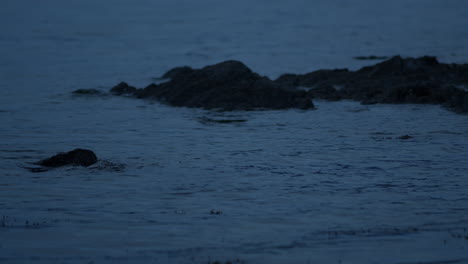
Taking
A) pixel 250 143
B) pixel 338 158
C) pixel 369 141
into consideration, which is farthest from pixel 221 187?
pixel 369 141

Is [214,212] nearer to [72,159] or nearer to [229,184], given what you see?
[229,184]

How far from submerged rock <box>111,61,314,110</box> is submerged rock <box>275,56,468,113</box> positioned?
1.29 m

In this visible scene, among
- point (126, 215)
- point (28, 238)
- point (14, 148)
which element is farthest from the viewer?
point (14, 148)

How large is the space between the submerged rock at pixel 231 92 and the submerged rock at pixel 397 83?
129 centimetres

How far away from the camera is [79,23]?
71.1m

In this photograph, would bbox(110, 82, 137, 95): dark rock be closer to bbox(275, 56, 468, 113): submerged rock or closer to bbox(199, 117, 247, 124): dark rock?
bbox(275, 56, 468, 113): submerged rock

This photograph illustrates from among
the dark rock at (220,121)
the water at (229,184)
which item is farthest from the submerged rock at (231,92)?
the dark rock at (220,121)

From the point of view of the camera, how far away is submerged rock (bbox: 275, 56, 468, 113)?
1883 cm

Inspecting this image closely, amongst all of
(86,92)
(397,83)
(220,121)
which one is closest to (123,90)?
(86,92)

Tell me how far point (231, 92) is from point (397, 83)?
545cm

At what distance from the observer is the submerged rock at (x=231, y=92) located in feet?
61.6

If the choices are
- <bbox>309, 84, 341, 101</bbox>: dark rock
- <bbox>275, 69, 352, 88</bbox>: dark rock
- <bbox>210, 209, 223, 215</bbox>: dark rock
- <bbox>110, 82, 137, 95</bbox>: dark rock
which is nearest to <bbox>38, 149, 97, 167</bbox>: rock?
<bbox>210, 209, 223, 215</bbox>: dark rock

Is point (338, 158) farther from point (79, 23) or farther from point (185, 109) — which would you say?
point (79, 23)

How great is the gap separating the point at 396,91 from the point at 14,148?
10.8 metres
